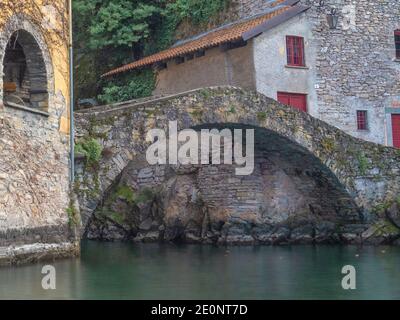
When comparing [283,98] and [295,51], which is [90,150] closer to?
[283,98]

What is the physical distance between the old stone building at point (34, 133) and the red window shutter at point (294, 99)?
25.6 ft

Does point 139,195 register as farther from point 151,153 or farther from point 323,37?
point 323,37

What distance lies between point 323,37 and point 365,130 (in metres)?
2.98

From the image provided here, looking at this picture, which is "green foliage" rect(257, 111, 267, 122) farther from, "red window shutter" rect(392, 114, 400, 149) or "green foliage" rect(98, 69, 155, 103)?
"red window shutter" rect(392, 114, 400, 149)

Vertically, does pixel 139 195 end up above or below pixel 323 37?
below

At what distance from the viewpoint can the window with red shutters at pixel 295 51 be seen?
2025cm

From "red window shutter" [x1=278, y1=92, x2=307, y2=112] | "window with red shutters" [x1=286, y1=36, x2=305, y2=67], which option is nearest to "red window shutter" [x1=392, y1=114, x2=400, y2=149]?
"red window shutter" [x1=278, y1=92, x2=307, y2=112]

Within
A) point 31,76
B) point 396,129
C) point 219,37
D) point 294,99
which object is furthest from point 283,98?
point 31,76

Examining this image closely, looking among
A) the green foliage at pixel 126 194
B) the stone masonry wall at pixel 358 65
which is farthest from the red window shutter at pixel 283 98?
the green foliage at pixel 126 194

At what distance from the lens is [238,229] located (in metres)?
20.1

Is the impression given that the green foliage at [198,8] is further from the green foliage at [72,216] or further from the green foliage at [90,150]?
the green foliage at [72,216]

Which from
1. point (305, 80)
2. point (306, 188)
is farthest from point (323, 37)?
point (306, 188)
